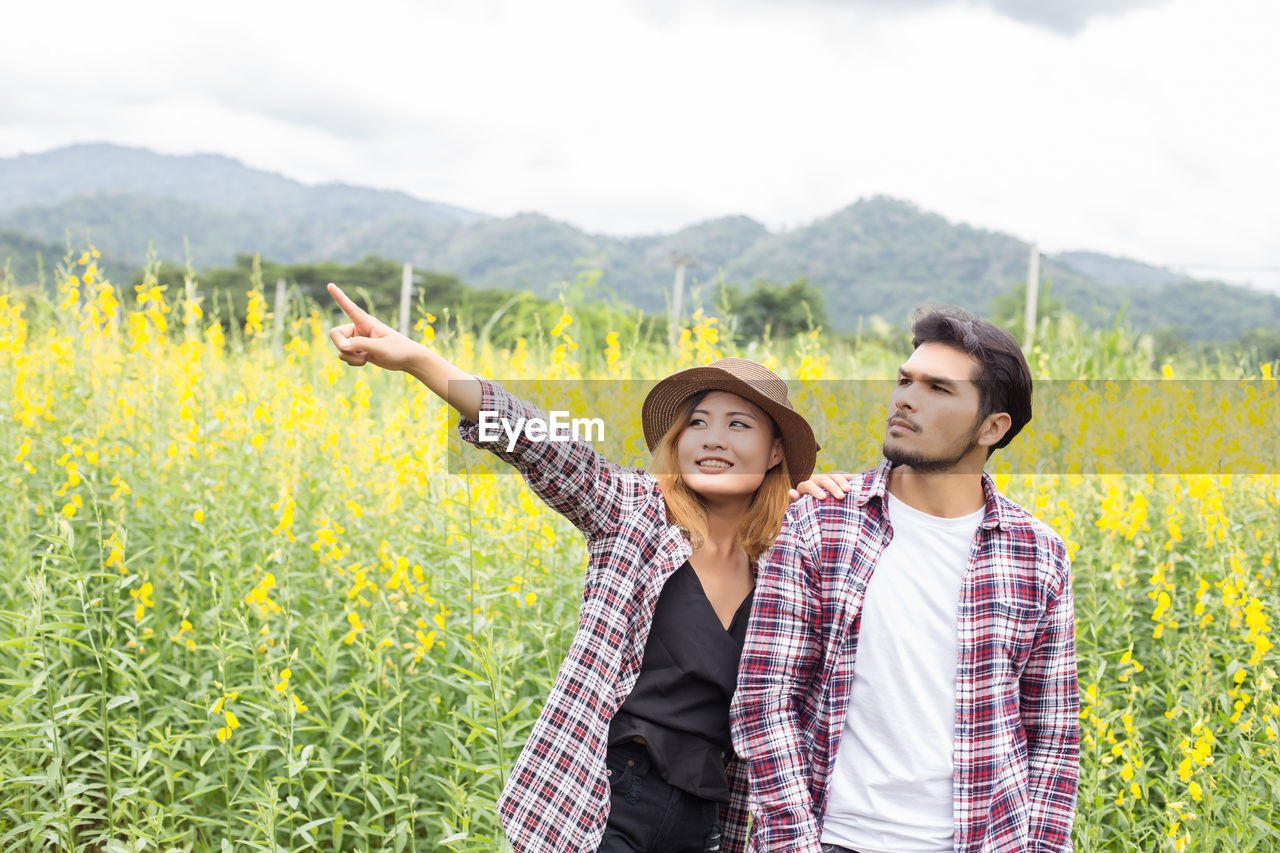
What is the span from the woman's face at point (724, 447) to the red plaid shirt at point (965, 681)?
18cm

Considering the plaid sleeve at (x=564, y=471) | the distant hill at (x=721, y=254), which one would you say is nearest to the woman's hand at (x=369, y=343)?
the plaid sleeve at (x=564, y=471)

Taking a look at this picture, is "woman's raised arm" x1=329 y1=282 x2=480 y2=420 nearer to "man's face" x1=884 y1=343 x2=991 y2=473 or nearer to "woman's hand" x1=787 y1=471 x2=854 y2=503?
"woman's hand" x1=787 y1=471 x2=854 y2=503

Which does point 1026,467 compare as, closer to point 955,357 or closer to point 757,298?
point 955,357

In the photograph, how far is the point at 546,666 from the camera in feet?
9.87

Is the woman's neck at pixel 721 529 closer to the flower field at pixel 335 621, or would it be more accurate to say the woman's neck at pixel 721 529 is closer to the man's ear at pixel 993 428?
the man's ear at pixel 993 428

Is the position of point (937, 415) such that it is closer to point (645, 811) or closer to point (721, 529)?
point (721, 529)

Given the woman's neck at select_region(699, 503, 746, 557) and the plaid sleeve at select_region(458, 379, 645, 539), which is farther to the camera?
the woman's neck at select_region(699, 503, 746, 557)

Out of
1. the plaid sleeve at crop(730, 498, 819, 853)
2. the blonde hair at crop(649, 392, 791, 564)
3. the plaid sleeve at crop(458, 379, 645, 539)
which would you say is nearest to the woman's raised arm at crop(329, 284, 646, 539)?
the plaid sleeve at crop(458, 379, 645, 539)

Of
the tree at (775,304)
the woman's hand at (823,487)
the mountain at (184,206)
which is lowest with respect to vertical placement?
the woman's hand at (823,487)

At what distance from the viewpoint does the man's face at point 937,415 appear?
1.78 metres

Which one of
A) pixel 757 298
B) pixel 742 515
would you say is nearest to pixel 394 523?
pixel 742 515

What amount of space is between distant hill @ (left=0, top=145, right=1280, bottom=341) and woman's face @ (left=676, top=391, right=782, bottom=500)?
5.98 ft

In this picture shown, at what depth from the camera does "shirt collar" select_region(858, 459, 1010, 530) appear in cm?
180

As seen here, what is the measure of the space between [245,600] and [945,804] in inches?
83.8
